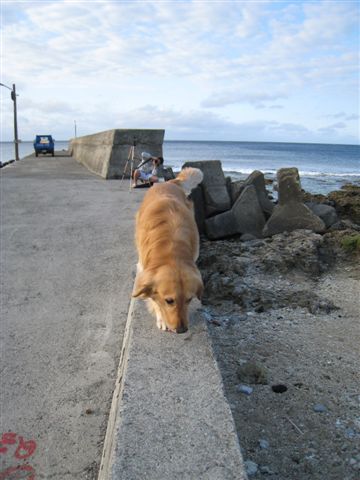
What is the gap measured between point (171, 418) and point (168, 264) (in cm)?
123

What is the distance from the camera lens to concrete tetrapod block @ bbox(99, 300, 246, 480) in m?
2.08

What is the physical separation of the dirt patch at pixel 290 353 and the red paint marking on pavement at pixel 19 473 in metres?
1.29

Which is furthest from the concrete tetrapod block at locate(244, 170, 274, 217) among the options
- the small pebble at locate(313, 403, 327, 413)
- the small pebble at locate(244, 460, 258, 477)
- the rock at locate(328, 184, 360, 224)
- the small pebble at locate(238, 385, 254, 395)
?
the small pebble at locate(244, 460, 258, 477)

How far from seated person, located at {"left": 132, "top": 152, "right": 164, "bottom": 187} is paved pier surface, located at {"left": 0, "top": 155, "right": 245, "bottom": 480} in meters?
4.27

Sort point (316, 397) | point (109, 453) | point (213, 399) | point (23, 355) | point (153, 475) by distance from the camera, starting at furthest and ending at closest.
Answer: point (23, 355), point (316, 397), point (213, 399), point (109, 453), point (153, 475)

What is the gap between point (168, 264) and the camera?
11.1ft

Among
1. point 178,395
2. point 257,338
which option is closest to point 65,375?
point 178,395

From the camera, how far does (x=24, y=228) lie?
7.01 meters

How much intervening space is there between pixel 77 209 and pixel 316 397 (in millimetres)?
5882

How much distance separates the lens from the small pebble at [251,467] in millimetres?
2645

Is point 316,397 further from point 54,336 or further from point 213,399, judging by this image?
point 54,336

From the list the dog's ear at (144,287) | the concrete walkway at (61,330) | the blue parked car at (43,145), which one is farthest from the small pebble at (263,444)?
the blue parked car at (43,145)

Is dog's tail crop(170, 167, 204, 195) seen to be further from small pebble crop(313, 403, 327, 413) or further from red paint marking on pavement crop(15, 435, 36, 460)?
red paint marking on pavement crop(15, 435, 36, 460)

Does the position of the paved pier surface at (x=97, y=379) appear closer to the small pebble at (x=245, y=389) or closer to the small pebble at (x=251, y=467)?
the small pebble at (x=251, y=467)
